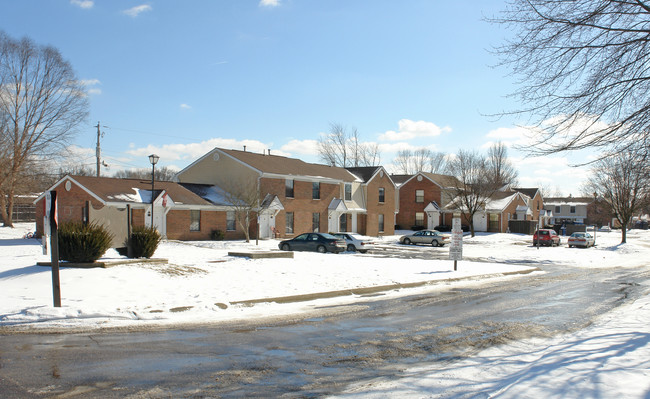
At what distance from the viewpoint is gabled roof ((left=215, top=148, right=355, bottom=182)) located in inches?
1681

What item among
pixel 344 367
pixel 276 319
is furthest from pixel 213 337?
pixel 344 367

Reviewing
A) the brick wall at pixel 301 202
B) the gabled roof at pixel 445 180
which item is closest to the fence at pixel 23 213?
the brick wall at pixel 301 202

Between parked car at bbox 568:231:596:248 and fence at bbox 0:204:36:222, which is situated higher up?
fence at bbox 0:204:36:222

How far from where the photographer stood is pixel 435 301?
560 inches

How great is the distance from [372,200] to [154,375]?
46.9 metres

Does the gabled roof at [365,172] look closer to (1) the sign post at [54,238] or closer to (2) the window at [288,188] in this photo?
(2) the window at [288,188]

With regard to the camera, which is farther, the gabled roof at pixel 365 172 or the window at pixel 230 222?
the gabled roof at pixel 365 172

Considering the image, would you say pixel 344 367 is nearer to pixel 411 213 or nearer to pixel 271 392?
pixel 271 392

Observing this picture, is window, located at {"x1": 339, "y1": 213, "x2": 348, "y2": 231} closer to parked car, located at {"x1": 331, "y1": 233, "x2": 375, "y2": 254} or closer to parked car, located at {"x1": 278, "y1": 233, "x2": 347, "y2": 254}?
parked car, located at {"x1": 331, "y1": 233, "x2": 375, "y2": 254}

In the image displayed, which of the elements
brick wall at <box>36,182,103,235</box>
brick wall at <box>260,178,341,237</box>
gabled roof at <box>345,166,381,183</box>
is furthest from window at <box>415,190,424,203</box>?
brick wall at <box>36,182,103,235</box>

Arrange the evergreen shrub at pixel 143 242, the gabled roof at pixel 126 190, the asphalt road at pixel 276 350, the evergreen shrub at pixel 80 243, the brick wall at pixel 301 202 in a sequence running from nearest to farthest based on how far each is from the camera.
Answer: the asphalt road at pixel 276 350, the evergreen shrub at pixel 80 243, the evergreen shrub at pixel 143 242, the gabled roof at pixel 126 190, the brick wall at pixel 301 202

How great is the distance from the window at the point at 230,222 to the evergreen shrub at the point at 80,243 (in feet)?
82.6

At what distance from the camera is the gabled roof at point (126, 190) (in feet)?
110

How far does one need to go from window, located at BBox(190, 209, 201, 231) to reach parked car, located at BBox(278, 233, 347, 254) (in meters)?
9.22
